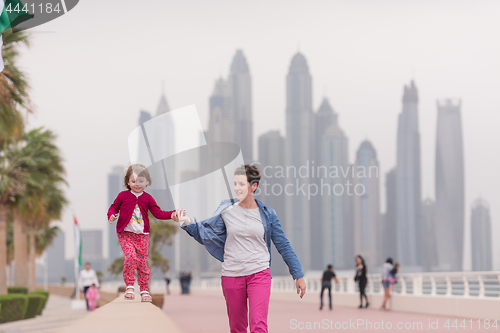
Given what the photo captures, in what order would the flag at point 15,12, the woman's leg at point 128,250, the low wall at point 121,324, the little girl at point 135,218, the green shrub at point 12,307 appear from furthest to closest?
1. the green shrub at point 12,307
2. the flag at point 15,12
3. the woman's leg at point 128,250
4. the little girl at point 135,218
5. the low wall at point 121,324

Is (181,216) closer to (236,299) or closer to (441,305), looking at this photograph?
(236,299)

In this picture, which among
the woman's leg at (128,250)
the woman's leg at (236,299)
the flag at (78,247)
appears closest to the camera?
the woman's leg at (236,299)

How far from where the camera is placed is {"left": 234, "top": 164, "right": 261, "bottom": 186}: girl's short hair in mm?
5332

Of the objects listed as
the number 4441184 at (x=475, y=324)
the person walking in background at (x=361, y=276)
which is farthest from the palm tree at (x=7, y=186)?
the number 4441184 at (x=475, y=324)

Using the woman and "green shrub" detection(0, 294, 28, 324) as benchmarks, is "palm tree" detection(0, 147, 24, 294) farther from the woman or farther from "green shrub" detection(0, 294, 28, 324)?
the woman

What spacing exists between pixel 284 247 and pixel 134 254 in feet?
4.44

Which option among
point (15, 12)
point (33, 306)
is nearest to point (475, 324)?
point (15, 12)

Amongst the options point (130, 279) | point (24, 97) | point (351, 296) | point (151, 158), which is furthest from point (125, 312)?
→ point (351, 296)

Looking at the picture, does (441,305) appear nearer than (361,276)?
Yes

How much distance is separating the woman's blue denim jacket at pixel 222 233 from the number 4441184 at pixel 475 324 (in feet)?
29.2

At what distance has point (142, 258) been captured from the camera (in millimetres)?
5961

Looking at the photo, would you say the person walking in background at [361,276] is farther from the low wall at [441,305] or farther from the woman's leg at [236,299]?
the woman's leg at [236,299]

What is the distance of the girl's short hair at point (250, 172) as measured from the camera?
5.33 metres

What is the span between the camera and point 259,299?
5.42 metres
